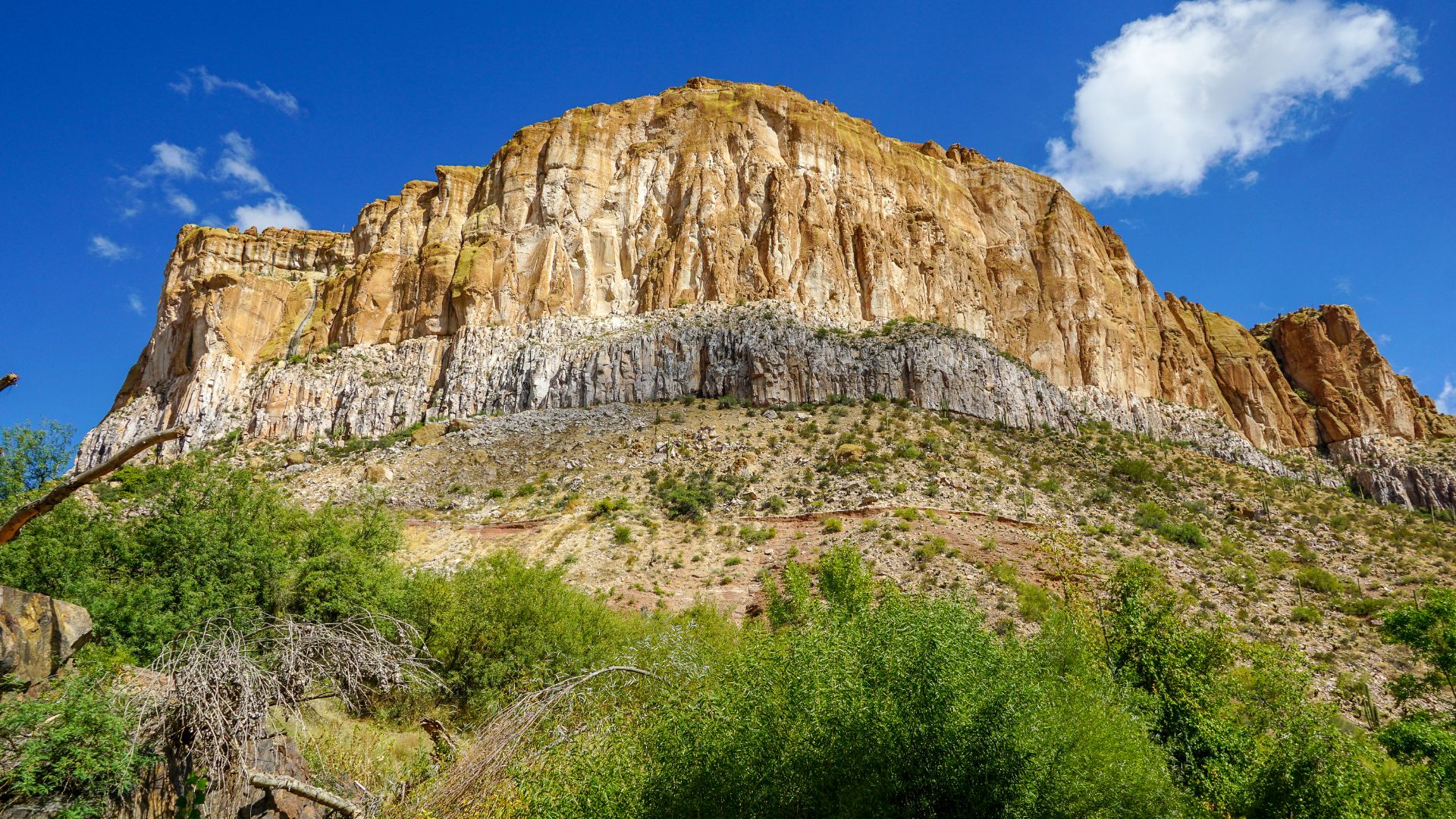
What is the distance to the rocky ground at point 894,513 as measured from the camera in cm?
3138

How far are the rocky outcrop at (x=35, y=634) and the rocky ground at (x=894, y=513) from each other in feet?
66.7

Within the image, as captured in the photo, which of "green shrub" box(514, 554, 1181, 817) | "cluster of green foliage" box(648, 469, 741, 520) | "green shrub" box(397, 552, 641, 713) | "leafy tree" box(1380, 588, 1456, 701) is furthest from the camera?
"cluster of green foliage" box(648, 469, 741, 520)

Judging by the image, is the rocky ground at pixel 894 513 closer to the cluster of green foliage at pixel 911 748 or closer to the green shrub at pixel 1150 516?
the green shrub at pixel 1150 516

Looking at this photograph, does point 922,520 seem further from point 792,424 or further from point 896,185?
point 896,185

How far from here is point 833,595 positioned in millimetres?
23938

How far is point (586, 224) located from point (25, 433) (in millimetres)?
57190

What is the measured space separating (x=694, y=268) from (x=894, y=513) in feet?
117

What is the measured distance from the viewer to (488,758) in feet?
26.5

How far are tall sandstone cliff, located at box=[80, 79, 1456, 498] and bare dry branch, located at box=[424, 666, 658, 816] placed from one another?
4803 centimetres

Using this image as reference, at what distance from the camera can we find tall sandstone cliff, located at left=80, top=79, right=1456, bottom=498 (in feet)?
199

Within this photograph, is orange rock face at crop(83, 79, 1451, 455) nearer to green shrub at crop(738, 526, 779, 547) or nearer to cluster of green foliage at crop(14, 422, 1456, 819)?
green shrub at crop(738, 526, 779, 547)

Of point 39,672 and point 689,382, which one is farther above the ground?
point 689,382

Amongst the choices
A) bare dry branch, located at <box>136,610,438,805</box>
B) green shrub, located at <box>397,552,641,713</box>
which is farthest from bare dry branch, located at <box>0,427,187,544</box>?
green shrub, located at <box>397,552,641,713</box>

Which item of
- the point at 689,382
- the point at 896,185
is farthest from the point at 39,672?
the point at 896,185
